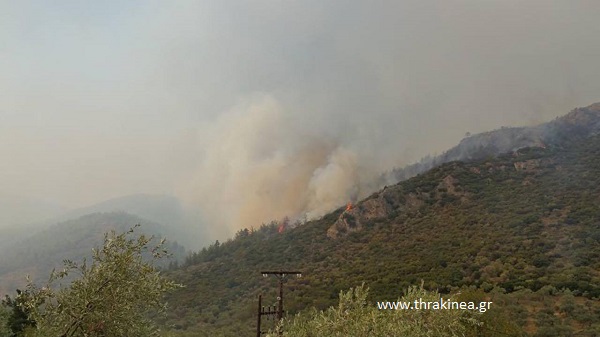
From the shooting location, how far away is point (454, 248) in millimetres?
85125

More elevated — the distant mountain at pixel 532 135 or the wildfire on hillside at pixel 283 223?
the distant mountain at pixel 532 135

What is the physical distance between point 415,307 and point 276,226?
165 meters

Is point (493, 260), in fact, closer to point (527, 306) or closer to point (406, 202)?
point (527, 306)

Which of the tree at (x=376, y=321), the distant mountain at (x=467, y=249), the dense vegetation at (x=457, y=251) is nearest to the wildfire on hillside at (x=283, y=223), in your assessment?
the distant mountain at (x=467, y=249)

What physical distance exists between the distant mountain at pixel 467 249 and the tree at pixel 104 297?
2440cm

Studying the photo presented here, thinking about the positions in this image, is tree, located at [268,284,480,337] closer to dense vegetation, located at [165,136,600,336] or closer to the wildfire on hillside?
dense vegetation, located at [165,136,600,336]

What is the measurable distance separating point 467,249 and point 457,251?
6.49 feet

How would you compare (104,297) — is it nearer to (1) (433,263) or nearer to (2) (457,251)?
(1) (433,263)

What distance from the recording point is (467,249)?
266ft

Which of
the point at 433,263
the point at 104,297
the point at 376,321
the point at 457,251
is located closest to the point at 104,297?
the point at 104,297

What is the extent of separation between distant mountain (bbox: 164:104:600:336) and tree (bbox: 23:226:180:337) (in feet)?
80.0

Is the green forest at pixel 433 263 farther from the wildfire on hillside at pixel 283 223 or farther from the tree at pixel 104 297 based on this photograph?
the wildfire on hillside at pixel 283 223

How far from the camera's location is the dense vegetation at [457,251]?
57.4 m

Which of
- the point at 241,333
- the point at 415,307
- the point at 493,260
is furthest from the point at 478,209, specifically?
the point at 415,307
